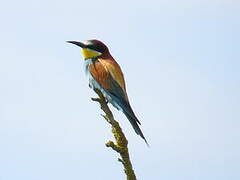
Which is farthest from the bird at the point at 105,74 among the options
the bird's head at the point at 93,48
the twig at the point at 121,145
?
the twig at the point at 121,145

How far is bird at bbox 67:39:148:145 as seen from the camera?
566 cm

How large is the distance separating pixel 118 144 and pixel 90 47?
2.77 m

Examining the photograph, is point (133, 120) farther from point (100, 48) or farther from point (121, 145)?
point (121, 145)

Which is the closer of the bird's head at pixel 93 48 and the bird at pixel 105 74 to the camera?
the bird at pixel 105 74

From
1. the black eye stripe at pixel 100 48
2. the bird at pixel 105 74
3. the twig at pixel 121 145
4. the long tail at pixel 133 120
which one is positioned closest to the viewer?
the twig at pixel 121 145

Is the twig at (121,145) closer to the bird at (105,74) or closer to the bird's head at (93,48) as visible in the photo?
the bird at (105,74)

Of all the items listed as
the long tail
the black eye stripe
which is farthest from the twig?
the black eye stripe

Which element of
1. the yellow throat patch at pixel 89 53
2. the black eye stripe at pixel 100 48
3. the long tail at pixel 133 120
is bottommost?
the long tail at pixel 133 120

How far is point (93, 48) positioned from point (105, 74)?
13.9 inches

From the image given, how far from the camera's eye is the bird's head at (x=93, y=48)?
6.12 metres

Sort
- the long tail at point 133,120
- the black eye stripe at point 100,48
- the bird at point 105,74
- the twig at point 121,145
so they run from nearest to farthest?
the twig at point 121,145 < the long tail at point 133,120 < the bird at point 105,74 < the black eye stripe at point 100,48

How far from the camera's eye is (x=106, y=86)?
5.98 m

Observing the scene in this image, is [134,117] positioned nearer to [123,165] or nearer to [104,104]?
[104,104]

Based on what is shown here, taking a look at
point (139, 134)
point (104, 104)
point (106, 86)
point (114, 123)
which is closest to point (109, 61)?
point (106, 86)
